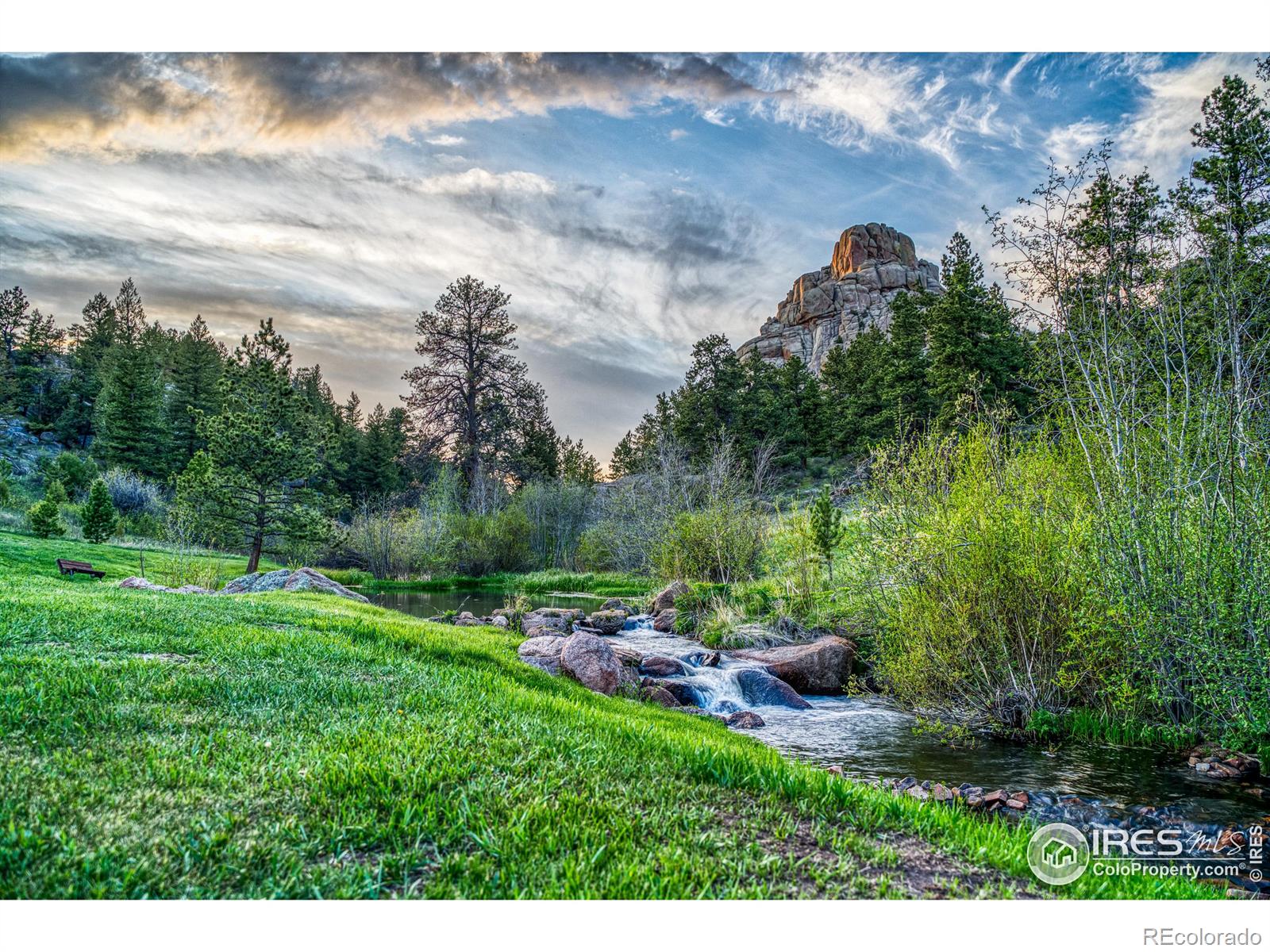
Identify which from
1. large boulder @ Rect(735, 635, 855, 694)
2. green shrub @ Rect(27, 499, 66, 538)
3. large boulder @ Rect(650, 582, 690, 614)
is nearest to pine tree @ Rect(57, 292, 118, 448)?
green shrub @ Rect(27, 499, 66, 538)

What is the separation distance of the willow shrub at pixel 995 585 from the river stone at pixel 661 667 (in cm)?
370

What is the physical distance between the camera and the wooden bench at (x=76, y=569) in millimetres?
13430

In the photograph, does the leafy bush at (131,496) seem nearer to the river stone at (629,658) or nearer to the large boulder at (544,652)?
the river stone at (629,658)

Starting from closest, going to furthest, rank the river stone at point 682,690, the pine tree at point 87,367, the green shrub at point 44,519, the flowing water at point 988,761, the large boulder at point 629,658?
the flowing water at point 988,761 → the river stone at point 682,690 → the large boulder at point 629,658 → the green shrub at point 44,519 → the pine tree at point 87,367

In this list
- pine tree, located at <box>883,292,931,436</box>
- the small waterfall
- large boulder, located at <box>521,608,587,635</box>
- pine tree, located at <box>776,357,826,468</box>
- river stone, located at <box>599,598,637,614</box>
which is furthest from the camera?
pine tree, located at <box>776,357,826,468</box>

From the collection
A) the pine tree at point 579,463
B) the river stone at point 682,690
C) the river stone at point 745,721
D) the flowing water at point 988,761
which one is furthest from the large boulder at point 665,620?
the pine tree at point 579,463

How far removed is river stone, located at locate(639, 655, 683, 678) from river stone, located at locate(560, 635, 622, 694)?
1.67 metres

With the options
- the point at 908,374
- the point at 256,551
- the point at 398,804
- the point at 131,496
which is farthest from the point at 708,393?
the point at 398,804

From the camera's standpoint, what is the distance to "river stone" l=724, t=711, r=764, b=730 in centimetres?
802

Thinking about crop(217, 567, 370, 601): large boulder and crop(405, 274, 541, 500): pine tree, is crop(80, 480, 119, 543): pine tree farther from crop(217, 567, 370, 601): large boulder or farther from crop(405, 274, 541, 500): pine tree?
crop(405, 274, 541, 500): pine tree

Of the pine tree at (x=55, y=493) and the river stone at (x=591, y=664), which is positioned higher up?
the pine tree at (x=55, y=493)
